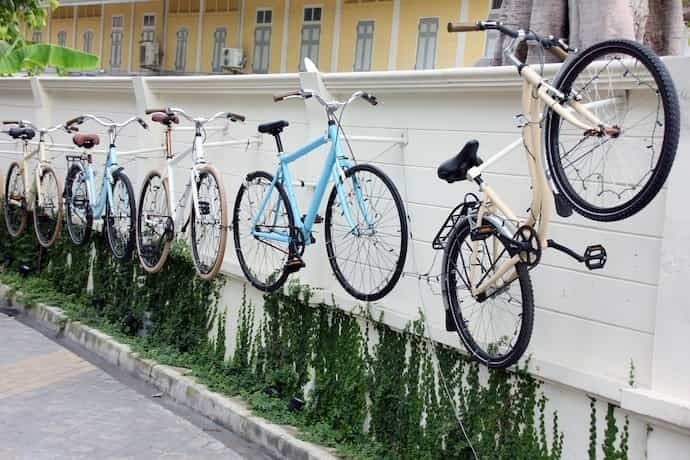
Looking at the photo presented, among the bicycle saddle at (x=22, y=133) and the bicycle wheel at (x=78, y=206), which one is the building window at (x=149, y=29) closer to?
the bicycle saddle at (x=22, y=133)

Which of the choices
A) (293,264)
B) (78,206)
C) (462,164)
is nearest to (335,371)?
(293,264)

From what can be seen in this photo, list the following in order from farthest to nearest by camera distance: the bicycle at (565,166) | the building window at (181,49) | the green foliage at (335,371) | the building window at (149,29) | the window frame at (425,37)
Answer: the building window at (149,29) → the building window at (181,49) → the window frame at (425,37) → the green foliage at (335,371) → the bicycle at (565,166)

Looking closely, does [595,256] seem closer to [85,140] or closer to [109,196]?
[109,196]

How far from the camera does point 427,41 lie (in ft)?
57.9

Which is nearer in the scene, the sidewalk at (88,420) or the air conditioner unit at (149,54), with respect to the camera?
the sidewalk at (88,420)

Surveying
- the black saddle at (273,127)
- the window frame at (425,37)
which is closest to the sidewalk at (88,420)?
the black saddle at (273,127)

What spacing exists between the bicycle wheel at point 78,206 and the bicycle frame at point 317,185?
2748 mm

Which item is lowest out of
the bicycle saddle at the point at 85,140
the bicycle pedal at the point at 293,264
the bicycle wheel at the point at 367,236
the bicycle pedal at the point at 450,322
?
the bicycle pedal at the point at 450,322

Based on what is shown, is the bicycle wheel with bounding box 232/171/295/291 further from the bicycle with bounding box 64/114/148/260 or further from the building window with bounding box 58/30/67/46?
the building window with bounding box 58/30/67/46

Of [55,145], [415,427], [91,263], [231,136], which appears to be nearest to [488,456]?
[415,427]

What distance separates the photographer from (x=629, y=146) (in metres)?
3.87

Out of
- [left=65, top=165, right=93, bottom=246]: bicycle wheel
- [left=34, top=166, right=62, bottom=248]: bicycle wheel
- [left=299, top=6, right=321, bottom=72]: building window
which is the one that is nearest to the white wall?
[left=65, top=165, right=93, bottom=246]: bicycle wheel

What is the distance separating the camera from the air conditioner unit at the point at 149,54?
2289cm

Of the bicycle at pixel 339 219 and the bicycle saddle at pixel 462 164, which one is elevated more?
the bicycle saddle at pixel 462 164
